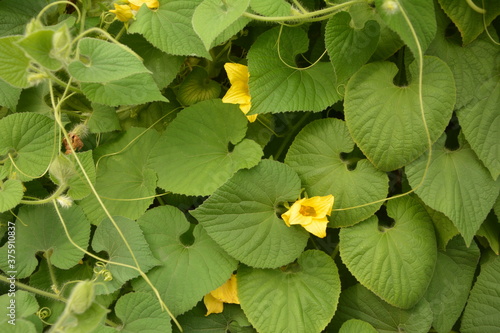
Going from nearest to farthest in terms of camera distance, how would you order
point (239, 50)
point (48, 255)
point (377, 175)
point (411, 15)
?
point (411, 15)
point (377, 175)
point (48, 255)
point (239, 50)

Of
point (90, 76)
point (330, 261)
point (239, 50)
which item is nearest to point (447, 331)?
point (330, 261)

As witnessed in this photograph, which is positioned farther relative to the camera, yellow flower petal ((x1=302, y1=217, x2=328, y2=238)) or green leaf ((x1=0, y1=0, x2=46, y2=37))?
green leaf ((x1=0, y1=0, x2=46, y2=37))

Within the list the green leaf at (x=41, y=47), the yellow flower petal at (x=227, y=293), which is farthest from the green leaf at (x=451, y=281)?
the green leaf at (x=41, y=47)

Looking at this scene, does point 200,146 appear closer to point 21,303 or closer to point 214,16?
point 214,16

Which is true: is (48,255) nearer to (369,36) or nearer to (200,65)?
(200,65)

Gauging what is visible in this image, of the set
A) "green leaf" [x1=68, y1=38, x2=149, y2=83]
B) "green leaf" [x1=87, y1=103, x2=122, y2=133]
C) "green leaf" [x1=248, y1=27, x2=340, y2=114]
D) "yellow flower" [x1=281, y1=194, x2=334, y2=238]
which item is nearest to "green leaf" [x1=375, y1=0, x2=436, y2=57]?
"green leaf" [x1=248, y1=27, x2=340, y2=114]

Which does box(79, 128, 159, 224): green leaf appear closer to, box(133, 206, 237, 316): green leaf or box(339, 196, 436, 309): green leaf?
box(133, 206, 237, 316): green leaf
